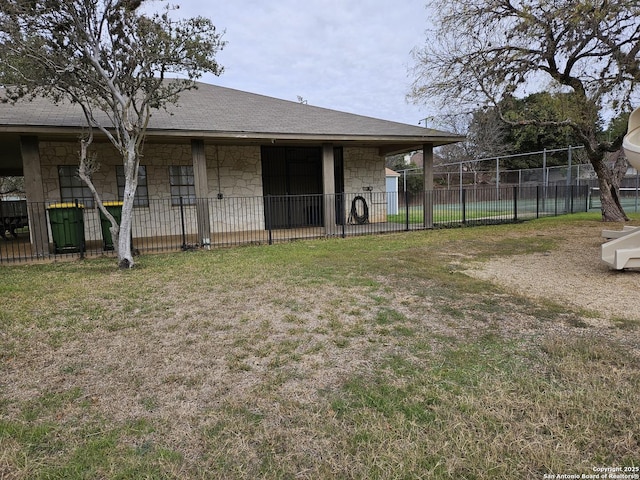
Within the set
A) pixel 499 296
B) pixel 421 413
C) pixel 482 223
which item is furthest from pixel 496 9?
pixel 421 413

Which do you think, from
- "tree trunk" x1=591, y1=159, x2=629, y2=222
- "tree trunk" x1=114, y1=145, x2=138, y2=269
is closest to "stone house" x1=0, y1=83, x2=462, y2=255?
"tree trunk" x1=114, y1=145, x2=138, y2=269

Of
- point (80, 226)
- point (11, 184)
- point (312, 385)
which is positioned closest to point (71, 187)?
point (80, 226)

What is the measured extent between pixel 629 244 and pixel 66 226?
35.0ft

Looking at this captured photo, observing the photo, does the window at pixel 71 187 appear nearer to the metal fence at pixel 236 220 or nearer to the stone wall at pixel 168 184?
the stone wall at pixel 168 184

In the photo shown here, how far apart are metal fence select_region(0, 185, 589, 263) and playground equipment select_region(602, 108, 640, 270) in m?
5.66

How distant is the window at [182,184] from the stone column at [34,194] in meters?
3.49

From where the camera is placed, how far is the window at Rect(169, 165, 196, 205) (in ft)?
37.6

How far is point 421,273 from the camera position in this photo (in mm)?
6020

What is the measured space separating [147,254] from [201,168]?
8.23 feet

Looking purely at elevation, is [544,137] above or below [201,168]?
above

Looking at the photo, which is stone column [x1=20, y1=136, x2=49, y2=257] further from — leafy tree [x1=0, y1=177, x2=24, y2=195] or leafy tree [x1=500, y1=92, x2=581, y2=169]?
leafy tree [x1=0, y1=177, x2=24, y2=195]

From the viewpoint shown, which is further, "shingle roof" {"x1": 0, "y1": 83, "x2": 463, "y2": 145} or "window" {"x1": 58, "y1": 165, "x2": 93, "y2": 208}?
"window" {"x1": 58, "y1": 165, "x2": 93, "y2": 208}

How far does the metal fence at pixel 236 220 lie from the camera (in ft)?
27.8

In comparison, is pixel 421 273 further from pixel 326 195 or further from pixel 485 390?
pixel 326 195
